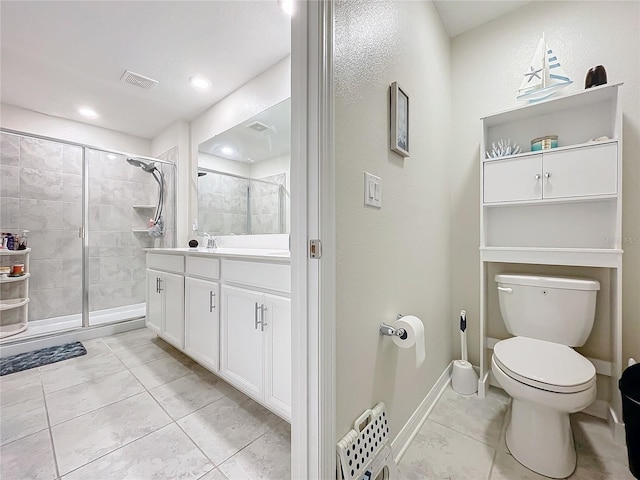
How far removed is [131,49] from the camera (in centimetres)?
193

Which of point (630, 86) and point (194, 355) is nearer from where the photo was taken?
point (630, 86)

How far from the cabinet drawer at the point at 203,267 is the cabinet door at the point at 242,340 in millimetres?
136

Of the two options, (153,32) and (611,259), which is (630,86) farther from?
(153,32)

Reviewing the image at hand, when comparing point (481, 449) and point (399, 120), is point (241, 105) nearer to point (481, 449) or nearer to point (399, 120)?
point (399, 120)

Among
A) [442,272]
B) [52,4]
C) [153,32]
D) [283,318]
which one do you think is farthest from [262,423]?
[52,4]

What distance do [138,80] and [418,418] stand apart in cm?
321

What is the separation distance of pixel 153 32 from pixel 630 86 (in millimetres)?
2793

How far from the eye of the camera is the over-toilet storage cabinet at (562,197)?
1282mm

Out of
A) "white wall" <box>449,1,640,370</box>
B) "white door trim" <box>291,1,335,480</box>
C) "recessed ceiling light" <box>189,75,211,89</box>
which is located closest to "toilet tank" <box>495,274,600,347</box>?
"white wall" <box>449,1,640,370</box>

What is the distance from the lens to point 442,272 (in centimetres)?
174

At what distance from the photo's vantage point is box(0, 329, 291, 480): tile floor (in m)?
1.11

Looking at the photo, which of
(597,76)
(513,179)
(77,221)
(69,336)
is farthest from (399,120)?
(77,221)

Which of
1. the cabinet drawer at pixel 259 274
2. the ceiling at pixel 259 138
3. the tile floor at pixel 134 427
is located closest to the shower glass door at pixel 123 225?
the ceiling at pixel 259 138

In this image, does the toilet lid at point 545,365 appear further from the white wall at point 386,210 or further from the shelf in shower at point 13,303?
the shelf in shower at point 13,303
